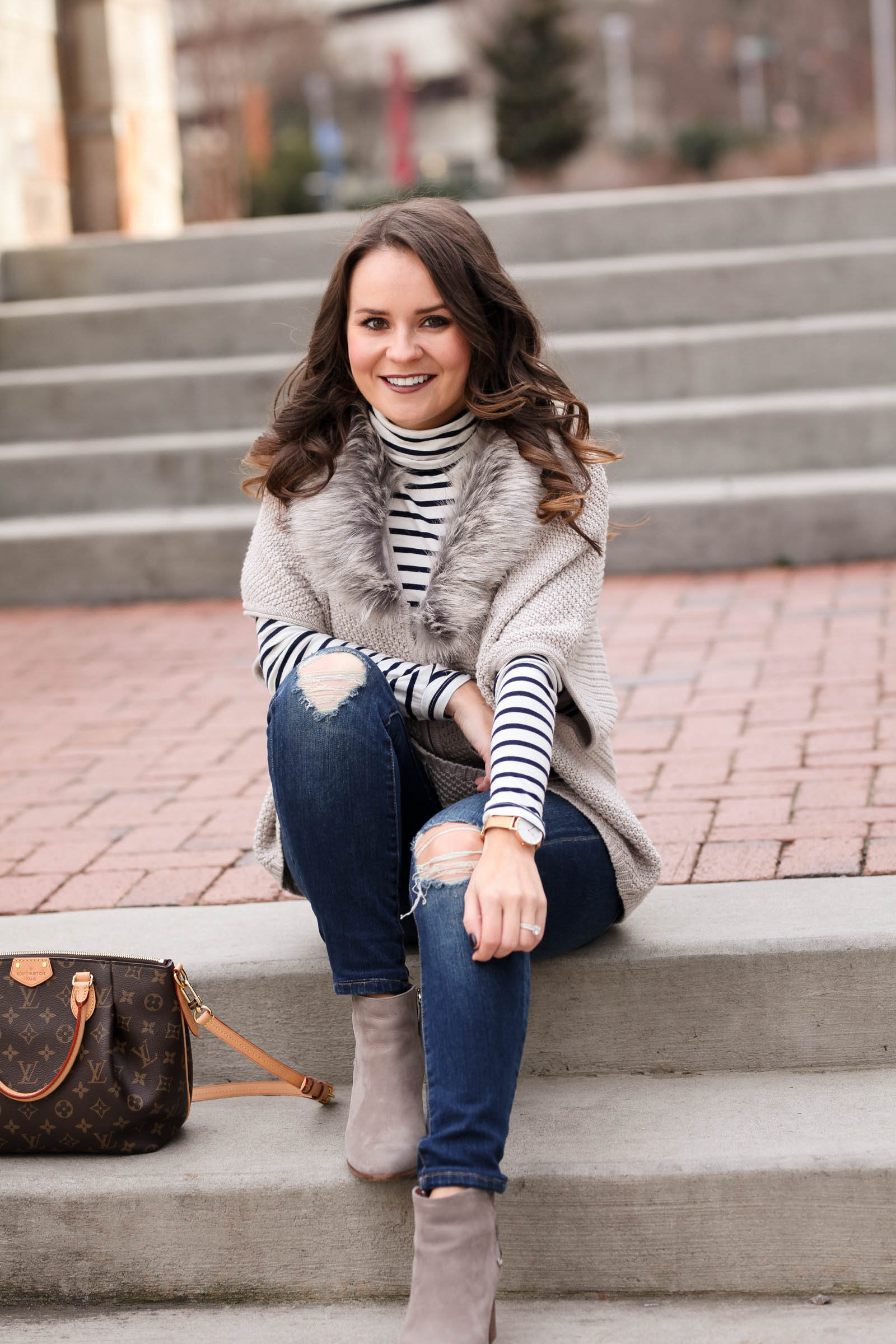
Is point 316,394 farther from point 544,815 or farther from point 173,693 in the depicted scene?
point 173,693

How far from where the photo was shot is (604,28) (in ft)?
160

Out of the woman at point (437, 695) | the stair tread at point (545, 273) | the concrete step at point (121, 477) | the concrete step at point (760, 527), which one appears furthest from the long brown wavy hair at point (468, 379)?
the stair tread at point (545, 273)

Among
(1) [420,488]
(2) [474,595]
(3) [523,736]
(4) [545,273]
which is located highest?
(4) [545,273]

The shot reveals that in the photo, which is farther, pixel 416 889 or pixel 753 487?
pixel 753 487

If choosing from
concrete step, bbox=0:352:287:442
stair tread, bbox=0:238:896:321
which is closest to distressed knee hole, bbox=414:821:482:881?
concrete step, bbox=0:352:287:442

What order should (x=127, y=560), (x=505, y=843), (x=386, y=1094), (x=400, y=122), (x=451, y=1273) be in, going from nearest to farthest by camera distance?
(x=451, y=1273)
(x=505, y=843)
(x=386, y=1094)
(x=127, y=560)
(x=400, y=122)

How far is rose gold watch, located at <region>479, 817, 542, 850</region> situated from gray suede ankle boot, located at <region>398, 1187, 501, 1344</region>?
42 centimetres

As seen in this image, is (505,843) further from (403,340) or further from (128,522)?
(128,522)

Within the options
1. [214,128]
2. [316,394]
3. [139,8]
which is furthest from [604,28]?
[316,394]

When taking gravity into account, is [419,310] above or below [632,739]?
above

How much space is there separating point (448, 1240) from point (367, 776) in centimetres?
58

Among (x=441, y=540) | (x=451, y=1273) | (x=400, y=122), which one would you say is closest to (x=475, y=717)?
(x=441, y=540)

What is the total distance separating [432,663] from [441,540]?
177mm

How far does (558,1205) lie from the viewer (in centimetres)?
206
